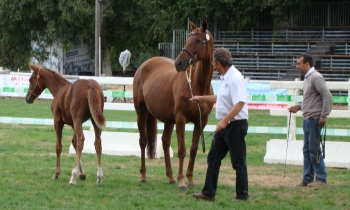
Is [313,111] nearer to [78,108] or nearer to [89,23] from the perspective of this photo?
[78,108]

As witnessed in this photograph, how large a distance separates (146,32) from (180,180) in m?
35.9

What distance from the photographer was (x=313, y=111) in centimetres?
1005

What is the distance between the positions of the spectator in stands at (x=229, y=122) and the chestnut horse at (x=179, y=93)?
980mm

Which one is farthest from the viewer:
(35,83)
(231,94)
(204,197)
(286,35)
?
(286,35)

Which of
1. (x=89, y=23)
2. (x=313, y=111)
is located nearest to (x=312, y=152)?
(x=313, y=111)

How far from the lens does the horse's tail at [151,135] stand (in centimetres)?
1125

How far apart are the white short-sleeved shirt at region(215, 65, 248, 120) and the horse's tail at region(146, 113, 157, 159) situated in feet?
9.37

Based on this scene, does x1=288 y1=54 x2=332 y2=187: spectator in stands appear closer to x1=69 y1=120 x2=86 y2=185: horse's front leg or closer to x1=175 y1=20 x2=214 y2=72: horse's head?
x1=175 y1=20 x2=214 y2=72: horse's head

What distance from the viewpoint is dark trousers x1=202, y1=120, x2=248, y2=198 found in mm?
8484

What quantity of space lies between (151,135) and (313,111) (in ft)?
9.05

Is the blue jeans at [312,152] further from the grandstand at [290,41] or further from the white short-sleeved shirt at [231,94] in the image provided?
the grandstand at [290,41]

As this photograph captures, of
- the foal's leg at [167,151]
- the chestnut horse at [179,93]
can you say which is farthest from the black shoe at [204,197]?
the foal's leg at [167,151]

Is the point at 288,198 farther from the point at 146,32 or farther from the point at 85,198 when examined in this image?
the point at 146,32


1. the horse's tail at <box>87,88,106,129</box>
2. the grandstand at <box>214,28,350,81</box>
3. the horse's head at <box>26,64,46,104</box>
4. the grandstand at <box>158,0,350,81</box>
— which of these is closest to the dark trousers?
the horse's tail at <box>87,88,106,129</box>
